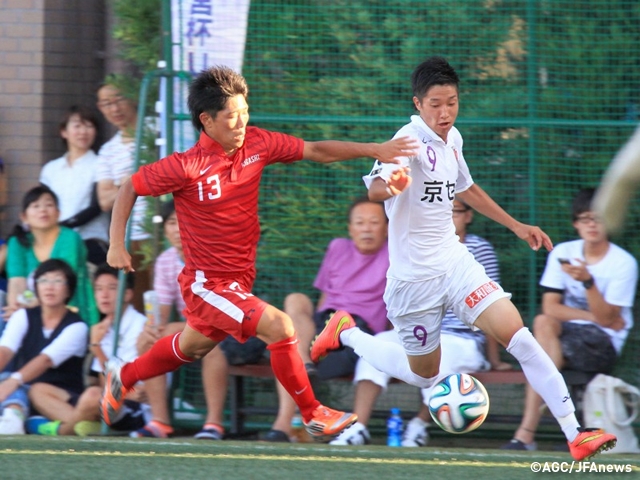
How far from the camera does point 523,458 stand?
18.9ft

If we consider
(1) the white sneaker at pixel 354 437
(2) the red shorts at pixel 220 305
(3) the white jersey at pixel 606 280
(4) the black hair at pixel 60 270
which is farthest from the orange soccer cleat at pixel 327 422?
(4) the black hair at pixel 60 270

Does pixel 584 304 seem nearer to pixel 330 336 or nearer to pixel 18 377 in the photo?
pixel 330 336

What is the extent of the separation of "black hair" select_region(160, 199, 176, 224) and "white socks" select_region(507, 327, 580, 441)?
273 centimetres

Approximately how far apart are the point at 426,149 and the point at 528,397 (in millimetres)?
1941

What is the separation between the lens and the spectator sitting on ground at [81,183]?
7.95m

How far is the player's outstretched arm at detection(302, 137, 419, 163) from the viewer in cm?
510

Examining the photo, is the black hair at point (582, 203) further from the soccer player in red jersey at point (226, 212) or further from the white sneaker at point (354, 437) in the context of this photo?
the soccer player in red jersey at point (226, 212)

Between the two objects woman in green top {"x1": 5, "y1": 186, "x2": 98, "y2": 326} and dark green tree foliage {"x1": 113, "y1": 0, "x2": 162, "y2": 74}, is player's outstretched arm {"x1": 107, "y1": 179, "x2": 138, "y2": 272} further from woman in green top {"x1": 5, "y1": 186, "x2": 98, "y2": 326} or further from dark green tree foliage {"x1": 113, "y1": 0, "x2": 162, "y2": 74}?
dark green tree foliage {"x1": 113, "y1": 0, "x2": 162, "y2": 74}

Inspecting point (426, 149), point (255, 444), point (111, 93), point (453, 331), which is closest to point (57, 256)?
point (111, 93)

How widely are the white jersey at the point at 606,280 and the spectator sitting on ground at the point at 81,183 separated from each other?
3132 mm

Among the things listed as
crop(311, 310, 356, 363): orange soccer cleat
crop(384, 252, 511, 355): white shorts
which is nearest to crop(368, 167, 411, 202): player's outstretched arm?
crop(384, 252, 511, 355): white shorts

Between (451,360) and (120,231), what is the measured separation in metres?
2.26

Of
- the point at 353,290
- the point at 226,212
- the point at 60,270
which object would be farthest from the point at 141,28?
the point at 226,212

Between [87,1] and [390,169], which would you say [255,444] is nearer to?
[390,169]
